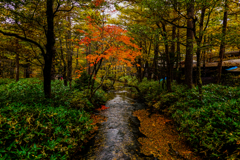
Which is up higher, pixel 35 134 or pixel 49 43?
pixel 49 43

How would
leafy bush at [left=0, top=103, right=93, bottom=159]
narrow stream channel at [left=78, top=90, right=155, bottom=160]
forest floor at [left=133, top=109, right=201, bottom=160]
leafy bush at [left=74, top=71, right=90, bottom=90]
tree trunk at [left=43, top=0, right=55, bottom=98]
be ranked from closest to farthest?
1. leafy bush at [left=0, top=103, right=93, bottom=159]
2. narrow stream channel at [left=78, top=90, right=155, bottom=160]
3. forest floor at [left=133, top=109, right=201, bottom=160]
4. tree trunk at [left=43, top=0, right=55, bottom=98]
5. leafy bush at [left=74, top=71, right=90, bottom=90]

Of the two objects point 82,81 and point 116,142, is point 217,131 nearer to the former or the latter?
point 116,142

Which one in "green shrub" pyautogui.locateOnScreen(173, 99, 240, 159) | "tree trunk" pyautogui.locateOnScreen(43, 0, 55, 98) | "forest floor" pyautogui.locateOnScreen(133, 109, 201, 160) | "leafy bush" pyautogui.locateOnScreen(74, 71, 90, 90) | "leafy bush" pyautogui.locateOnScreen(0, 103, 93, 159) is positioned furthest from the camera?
"leafy bush" pyautogui.locateOnScreen(74, 71, 90, 90)

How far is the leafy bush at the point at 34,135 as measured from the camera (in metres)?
2.80

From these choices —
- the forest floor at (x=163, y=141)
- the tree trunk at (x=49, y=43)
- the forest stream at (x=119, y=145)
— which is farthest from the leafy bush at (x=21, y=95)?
the forest floor at (x=163, y=141)

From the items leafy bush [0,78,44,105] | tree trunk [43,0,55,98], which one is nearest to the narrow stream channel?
leafy bush [0,78,44,105]

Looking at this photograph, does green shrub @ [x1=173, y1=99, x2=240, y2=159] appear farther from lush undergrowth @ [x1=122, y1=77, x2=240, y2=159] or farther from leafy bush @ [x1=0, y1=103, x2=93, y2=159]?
leafy bush @ [x1=0, y1=103, x2=93, y2=159]

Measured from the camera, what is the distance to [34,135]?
329cm

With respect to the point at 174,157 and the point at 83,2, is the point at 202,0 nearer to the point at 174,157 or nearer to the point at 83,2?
the point at 83,2

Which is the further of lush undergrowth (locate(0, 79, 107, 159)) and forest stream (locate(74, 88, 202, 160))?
forest stream (locate(74, 88, 202, 160))

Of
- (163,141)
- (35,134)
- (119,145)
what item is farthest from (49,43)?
(163,141)

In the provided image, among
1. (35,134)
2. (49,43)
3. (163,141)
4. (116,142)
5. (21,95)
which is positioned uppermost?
(49,43)

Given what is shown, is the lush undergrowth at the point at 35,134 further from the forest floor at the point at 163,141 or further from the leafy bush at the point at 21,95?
the forest floor at the point at 163,141

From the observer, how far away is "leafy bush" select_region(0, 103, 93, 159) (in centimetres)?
280
